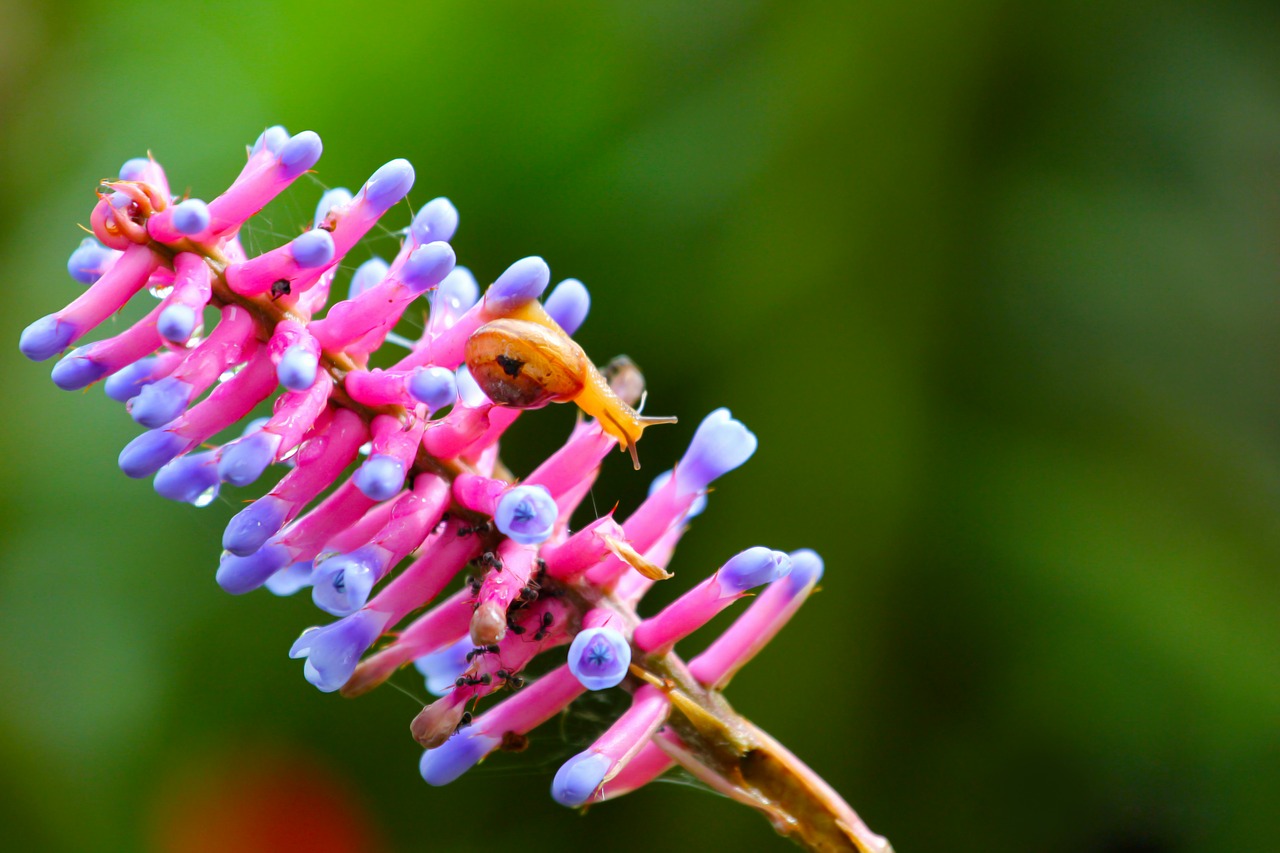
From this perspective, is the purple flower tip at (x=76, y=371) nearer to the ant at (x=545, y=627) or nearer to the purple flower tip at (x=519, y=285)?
the purple flower tip at (x=519, y=285)

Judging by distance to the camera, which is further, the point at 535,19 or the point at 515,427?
the point at 535,19

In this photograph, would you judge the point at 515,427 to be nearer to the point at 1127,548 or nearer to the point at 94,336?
the point at 94,336

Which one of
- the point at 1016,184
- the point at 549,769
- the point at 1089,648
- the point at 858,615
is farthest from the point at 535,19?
the point at 1089,648

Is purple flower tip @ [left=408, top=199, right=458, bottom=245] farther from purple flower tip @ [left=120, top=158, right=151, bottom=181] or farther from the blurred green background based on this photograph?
the blurred green background

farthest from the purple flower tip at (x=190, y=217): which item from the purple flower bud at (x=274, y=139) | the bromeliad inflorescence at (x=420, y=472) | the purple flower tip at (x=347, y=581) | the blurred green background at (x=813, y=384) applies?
the blurred green background at (x=813, y=384)

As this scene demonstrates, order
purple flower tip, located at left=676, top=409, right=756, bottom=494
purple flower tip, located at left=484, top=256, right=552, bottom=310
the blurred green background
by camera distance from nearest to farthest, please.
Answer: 1. purple flower tip, located at left=484, top=256, right=552, bottom=310
2. purple flower tip, located at left=676, top=409, right=756, bottom=494
3. the blurred green background

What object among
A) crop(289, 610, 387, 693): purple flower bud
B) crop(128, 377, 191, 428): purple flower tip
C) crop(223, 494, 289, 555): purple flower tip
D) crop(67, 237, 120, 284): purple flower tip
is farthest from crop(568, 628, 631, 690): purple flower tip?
crop(67, 237, 120, 284): purple flower tip
